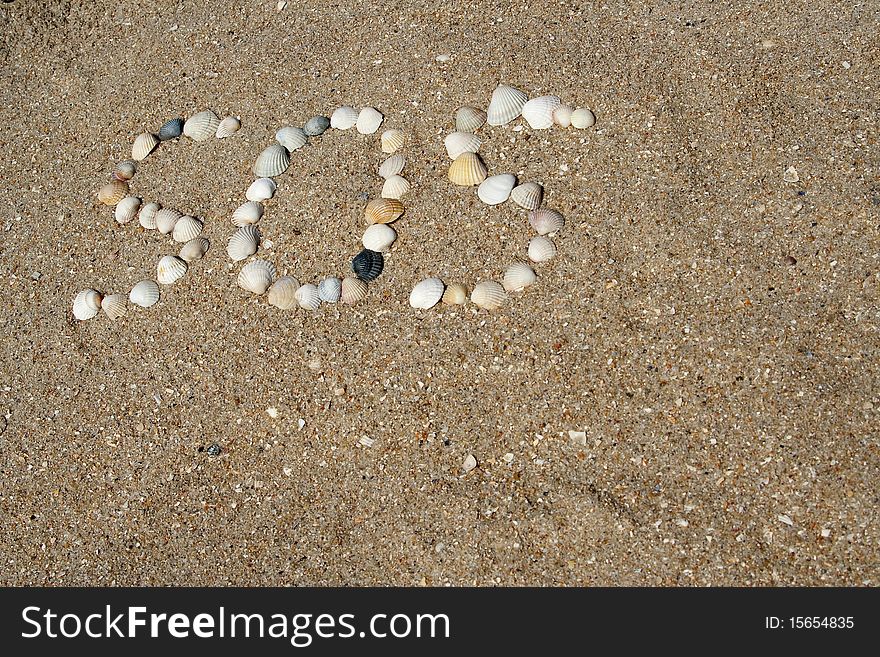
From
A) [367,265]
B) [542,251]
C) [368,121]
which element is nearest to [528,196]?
[542,251]

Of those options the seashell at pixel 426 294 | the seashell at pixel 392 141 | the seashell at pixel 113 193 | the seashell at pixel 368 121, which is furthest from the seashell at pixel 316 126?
the seashell at pixel 426 294

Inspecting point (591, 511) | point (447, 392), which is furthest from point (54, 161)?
point (591, 511)

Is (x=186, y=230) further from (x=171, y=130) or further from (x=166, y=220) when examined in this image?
(x=171, y=130)

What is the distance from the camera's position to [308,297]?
2912 millimetres

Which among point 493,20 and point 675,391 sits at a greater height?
point 493,20

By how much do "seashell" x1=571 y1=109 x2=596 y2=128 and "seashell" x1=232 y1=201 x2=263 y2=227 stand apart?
4.69ft

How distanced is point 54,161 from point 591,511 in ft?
10.2

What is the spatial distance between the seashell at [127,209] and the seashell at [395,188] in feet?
3.84

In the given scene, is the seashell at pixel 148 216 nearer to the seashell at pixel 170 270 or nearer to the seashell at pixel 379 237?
the seashell at pixel 170 270

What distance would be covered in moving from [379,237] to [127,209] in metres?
1.23

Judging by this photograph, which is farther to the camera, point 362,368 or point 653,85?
point 653,85

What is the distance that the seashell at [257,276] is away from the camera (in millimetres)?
2965

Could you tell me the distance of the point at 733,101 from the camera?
3152 millimetres
